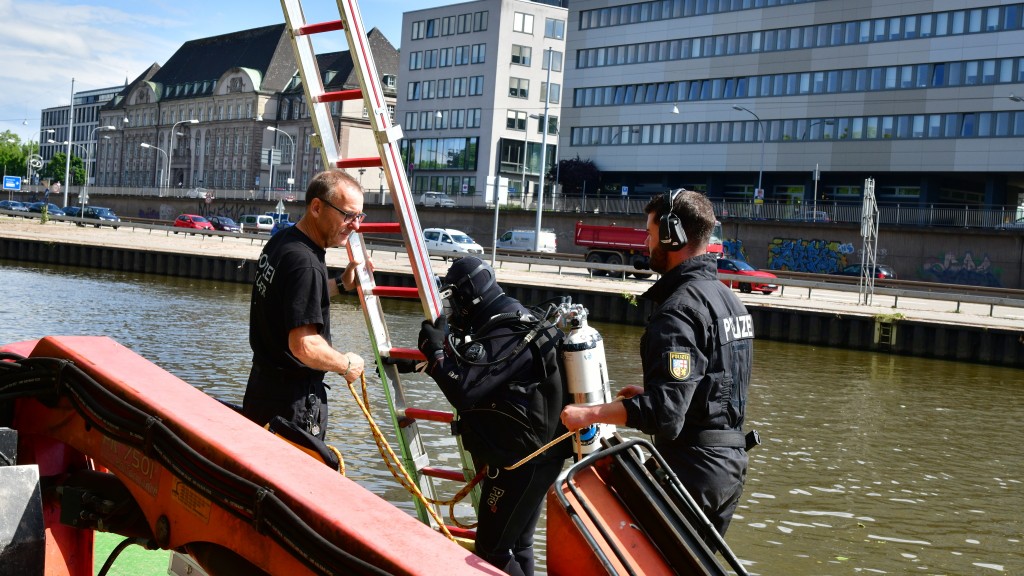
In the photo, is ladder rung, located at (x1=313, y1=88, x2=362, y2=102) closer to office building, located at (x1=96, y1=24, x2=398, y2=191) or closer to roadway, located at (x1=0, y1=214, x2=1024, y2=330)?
roadway, located at (x1=0, y1=214, x2=1024, y2=330)

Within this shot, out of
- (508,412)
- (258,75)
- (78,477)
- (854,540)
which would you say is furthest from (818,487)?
(258,75)

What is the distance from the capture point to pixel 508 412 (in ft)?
14.5

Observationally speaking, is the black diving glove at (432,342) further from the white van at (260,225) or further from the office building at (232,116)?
the office building at (232,116)

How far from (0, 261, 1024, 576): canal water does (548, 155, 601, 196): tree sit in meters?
49.3

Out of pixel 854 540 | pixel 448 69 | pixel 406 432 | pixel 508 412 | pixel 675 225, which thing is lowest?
pixel 854 540

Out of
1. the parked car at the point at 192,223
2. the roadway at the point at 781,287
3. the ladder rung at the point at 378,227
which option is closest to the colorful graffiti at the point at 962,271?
the roadway at the point at 781,287

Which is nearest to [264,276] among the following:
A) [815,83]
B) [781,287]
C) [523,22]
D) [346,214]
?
[346,214]

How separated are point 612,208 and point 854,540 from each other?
2379 inches

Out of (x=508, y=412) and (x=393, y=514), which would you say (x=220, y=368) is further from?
(x=393, y=514)

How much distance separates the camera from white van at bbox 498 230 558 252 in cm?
5922

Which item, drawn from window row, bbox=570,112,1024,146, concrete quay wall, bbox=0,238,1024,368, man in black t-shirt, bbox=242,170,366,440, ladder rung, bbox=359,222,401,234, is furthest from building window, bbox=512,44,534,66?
man in black t-shirt, bbox=242,170,366,440

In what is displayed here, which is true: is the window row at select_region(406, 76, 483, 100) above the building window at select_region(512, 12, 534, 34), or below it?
below

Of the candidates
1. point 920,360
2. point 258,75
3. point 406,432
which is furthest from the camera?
point 258,75

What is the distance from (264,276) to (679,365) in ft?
6.13
